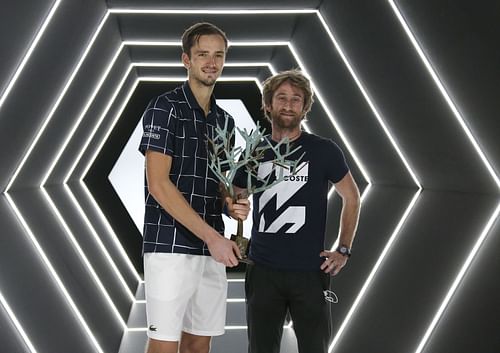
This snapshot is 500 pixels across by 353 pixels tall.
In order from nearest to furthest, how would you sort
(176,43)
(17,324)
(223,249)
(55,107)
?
(223,249) < (17,324) < (55,107) < (176,43)

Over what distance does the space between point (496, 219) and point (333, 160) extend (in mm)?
630

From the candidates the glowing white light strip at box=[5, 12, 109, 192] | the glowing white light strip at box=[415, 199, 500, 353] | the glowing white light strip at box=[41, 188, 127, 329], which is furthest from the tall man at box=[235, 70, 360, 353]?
the glowing white light strip at box=[41, 188, 127, 329]

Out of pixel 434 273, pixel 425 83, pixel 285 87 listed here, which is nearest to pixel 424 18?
pixel 425 83

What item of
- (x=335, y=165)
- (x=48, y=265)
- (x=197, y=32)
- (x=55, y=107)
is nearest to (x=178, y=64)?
(x=55, y=107)

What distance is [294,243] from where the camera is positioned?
2600 mm

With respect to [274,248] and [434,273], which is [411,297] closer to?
[434,273]

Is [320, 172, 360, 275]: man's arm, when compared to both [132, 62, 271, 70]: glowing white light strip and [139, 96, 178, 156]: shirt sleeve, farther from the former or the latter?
[132, 62, 271, 70]: glowing white light strip

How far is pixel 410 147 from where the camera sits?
3.44 metres

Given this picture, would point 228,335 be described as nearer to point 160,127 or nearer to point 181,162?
point 181,162

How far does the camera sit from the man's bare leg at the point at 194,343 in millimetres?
2451

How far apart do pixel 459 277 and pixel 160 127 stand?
49.8 inches

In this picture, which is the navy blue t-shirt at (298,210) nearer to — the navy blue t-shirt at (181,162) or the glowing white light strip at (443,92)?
the navy blue t-shirt at (181,162)

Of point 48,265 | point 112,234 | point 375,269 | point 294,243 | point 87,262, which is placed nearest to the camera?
point 294,243

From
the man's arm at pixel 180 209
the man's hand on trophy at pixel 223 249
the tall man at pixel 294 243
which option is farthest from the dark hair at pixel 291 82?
the man's hand on trophy at pixel 223 249
